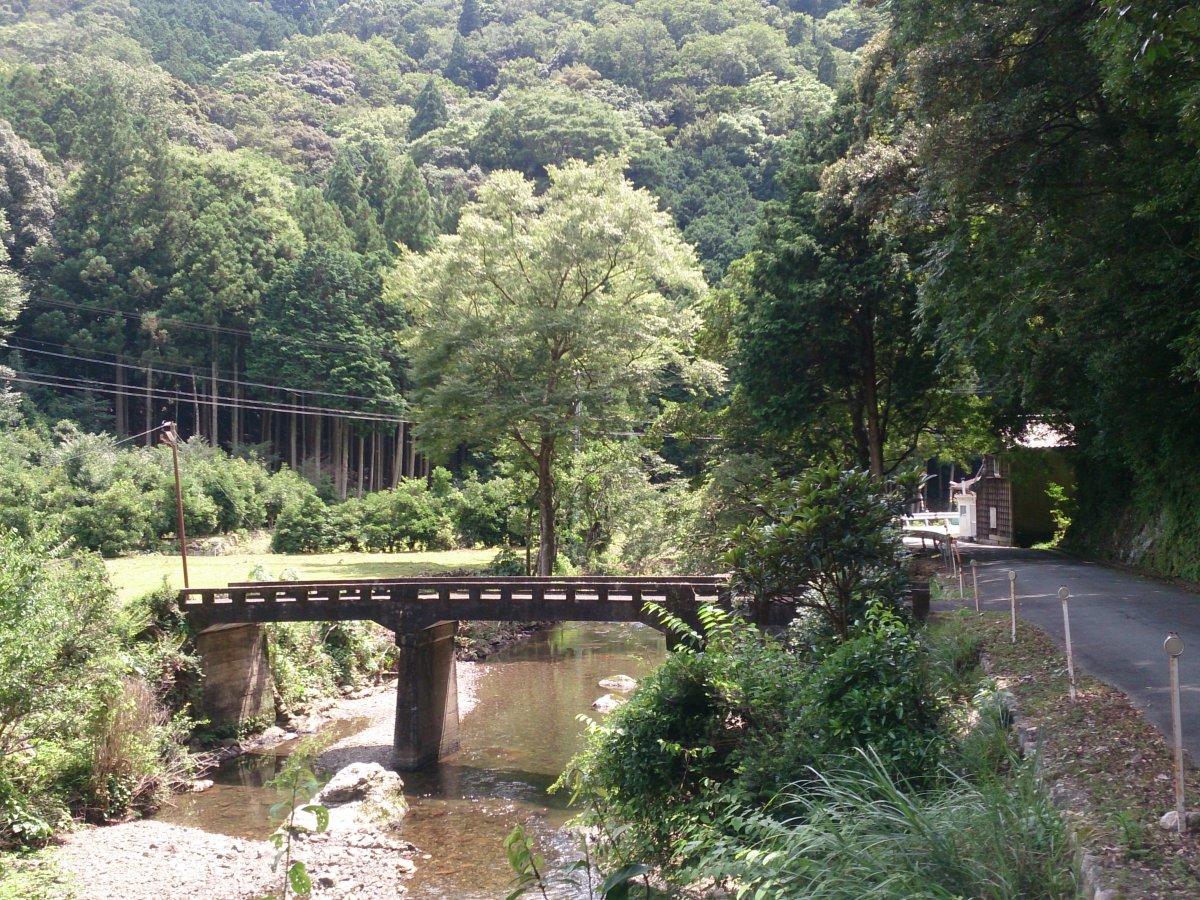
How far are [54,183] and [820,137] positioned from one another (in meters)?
51.5

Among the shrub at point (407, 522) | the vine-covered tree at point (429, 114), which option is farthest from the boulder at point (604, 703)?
the vine-covered tree at point (429, 114)

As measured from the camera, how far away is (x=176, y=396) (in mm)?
56000

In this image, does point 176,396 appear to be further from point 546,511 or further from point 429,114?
point 429,114

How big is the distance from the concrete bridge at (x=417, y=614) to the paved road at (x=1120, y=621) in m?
6.32

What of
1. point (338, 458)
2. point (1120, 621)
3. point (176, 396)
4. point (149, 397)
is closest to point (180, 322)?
point (176, 396)

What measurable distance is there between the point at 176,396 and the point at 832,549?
5255cm

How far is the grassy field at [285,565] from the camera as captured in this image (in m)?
30.0

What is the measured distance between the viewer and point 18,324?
54.9 metres

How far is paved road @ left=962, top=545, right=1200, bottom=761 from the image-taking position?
9.38 metres

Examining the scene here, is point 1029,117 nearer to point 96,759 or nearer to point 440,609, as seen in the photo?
point 440,609

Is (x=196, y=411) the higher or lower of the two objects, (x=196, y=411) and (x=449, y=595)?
the higher

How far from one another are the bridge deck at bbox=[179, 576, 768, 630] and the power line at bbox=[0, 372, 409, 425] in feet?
103

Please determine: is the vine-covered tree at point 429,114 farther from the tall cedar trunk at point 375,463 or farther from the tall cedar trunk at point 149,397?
the tall cedar trunk at point 149,397

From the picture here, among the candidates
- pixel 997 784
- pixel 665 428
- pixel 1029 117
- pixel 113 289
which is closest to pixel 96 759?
pixel 997 784
